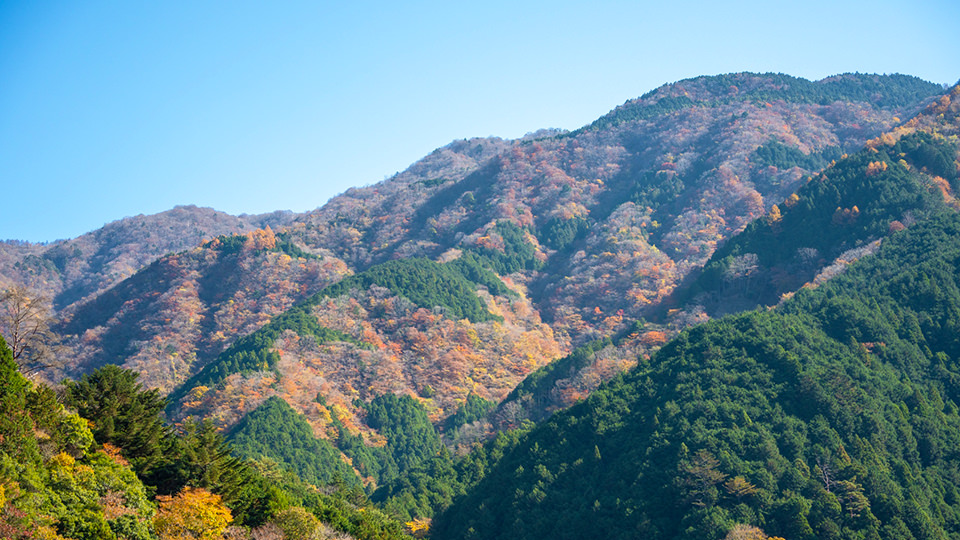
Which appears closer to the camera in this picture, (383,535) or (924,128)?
(383,535)

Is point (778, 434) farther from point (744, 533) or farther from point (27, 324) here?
point (27, 324)

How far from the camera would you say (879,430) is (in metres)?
68.4

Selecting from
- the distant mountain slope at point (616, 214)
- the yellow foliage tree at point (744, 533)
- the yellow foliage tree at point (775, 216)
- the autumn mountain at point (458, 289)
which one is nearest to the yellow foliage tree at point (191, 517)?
the yellow foliage tree at point (744, 533)

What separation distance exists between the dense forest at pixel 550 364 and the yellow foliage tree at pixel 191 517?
0.16m

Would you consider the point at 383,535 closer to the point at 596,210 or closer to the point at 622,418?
the point at 622,418

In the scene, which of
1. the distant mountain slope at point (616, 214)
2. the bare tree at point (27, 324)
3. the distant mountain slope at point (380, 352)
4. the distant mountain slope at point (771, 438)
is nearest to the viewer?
the bare tree at point (27, 324)

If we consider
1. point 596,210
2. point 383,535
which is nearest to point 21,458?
point 383,535

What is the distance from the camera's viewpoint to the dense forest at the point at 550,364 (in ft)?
158

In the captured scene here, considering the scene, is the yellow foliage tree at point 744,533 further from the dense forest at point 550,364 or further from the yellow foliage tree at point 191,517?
the yellow foliage tree at point 191,517

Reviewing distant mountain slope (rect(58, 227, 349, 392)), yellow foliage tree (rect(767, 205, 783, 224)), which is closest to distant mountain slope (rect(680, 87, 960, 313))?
yellow foliage tree (rect(767, 205, 783, 224))

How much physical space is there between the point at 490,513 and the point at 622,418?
15.8 m

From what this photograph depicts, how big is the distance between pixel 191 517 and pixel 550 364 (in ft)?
260

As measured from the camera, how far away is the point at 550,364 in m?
116

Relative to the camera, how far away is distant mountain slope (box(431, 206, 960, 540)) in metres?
61.8
